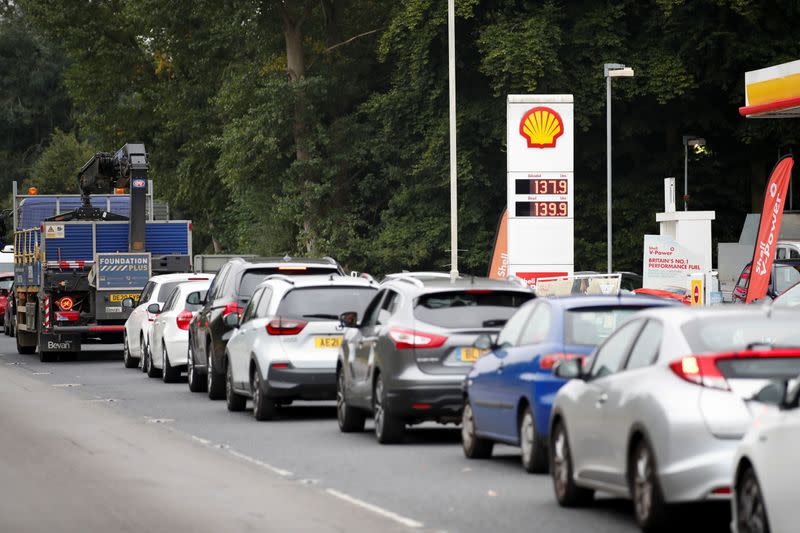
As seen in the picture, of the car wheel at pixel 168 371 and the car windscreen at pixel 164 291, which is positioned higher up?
the car windscreen at pixel 164 291

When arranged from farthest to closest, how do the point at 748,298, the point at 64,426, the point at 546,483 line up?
1. the point at 748,298
2. the point at 64,426
3. the point at 546,483

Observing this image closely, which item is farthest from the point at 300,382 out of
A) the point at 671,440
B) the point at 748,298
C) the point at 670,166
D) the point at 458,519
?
the point at 670,166

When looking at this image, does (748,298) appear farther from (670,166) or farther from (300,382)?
(670,166)

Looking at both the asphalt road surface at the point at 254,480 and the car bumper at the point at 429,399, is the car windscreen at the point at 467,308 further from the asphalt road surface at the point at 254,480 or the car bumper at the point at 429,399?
the asphalt road surface at the point at 254,480

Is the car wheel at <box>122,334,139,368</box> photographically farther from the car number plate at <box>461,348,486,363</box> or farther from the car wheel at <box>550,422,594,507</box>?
the car wheel at <box>550,422,594,507</box>

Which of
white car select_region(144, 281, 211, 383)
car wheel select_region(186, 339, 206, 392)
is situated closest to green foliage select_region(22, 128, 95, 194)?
white car select_region(144, 281, 211, 383)

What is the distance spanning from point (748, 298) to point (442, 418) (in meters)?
14.6

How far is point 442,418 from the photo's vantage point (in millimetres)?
17000

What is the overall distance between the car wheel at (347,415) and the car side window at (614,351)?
704 cm

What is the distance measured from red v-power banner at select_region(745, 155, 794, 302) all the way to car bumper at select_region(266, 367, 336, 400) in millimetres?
12220

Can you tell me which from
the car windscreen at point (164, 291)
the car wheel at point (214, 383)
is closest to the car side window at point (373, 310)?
the car wheel at point (214, 383)

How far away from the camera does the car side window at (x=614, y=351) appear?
36.7ft

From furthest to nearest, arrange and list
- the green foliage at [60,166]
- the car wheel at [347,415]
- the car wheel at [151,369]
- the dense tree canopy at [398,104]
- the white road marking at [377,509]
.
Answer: the green foliage at [60,166] < the dense tree canopy at [398,104] < the car wheel at [151,369] < the car wheel at [347,415] < the white road marking at [377,509]

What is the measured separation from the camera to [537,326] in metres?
14.0
